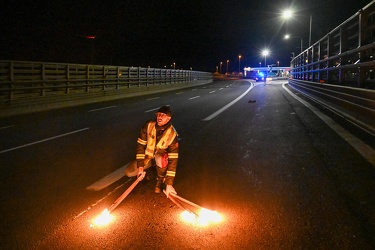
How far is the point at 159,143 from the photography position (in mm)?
4777

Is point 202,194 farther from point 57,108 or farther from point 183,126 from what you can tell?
point 57,108

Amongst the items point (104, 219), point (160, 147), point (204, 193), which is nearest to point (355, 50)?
point (204, 193)

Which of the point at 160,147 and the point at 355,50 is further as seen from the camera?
the point at 355,50

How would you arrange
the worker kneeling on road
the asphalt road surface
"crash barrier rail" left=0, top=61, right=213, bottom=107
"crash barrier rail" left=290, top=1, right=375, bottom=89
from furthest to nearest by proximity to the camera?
"crash barrier rail" left=0, top=61, right=213, bottom=107, "crash barrier rail" left=290, top=1, right=375, bottom=89, the worker kneeling on road, the asphalt road surface

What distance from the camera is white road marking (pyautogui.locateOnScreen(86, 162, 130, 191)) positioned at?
17.9 feet

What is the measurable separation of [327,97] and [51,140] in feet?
39.9

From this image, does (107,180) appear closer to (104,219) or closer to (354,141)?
(104,219)

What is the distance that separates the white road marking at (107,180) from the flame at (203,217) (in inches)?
65.4

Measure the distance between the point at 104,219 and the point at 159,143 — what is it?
1.20m

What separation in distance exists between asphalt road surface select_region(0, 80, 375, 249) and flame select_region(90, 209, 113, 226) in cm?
6

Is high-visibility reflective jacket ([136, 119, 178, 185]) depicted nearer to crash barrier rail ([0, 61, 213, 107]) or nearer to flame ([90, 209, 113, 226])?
flame ([90, 209, 113, 226])

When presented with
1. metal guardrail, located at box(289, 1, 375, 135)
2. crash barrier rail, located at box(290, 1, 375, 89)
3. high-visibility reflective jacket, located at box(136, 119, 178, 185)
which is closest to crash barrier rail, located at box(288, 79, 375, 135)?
metal guardrail, located at box(289, 1, 375, 135)

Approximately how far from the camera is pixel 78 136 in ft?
32.6

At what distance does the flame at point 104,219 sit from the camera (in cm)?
412
